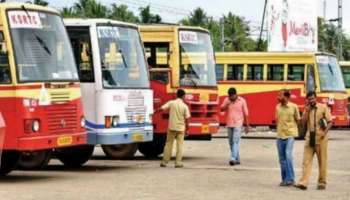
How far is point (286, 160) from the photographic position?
1744 cm

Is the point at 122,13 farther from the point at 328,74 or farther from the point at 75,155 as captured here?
the point at 75,155

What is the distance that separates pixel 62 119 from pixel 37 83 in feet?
3.20

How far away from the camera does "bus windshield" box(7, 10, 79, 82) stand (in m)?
17.2

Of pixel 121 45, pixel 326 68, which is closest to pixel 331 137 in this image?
pixel 326 68

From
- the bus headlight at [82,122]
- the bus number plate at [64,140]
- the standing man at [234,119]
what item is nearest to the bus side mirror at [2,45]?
the bus number plate at [64,140]

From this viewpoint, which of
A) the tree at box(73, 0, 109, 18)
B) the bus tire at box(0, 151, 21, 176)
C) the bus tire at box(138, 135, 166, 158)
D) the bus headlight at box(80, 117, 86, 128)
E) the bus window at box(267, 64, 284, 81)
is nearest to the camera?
the bus tire at box(0, 151, 21, 176)

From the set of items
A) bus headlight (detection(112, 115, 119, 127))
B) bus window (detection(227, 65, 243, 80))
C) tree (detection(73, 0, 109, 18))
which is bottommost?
bus headlight (detection(112, 115, 119, 127))

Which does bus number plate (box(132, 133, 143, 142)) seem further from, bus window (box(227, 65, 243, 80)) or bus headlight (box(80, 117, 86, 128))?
bus window (box(227, 65, 243, 80))

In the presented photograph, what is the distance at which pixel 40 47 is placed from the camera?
17.7 m

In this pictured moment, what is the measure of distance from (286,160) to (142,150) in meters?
8.07

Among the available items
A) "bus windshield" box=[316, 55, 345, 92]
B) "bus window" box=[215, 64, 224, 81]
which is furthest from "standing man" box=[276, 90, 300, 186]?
"bus window" box=[215, 64, 224, 81]

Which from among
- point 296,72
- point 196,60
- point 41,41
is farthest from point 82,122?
point 296,72

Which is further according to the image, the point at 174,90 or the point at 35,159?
the point at 174,90

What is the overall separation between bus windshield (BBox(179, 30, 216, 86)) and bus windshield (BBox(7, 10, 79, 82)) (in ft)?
18.8
